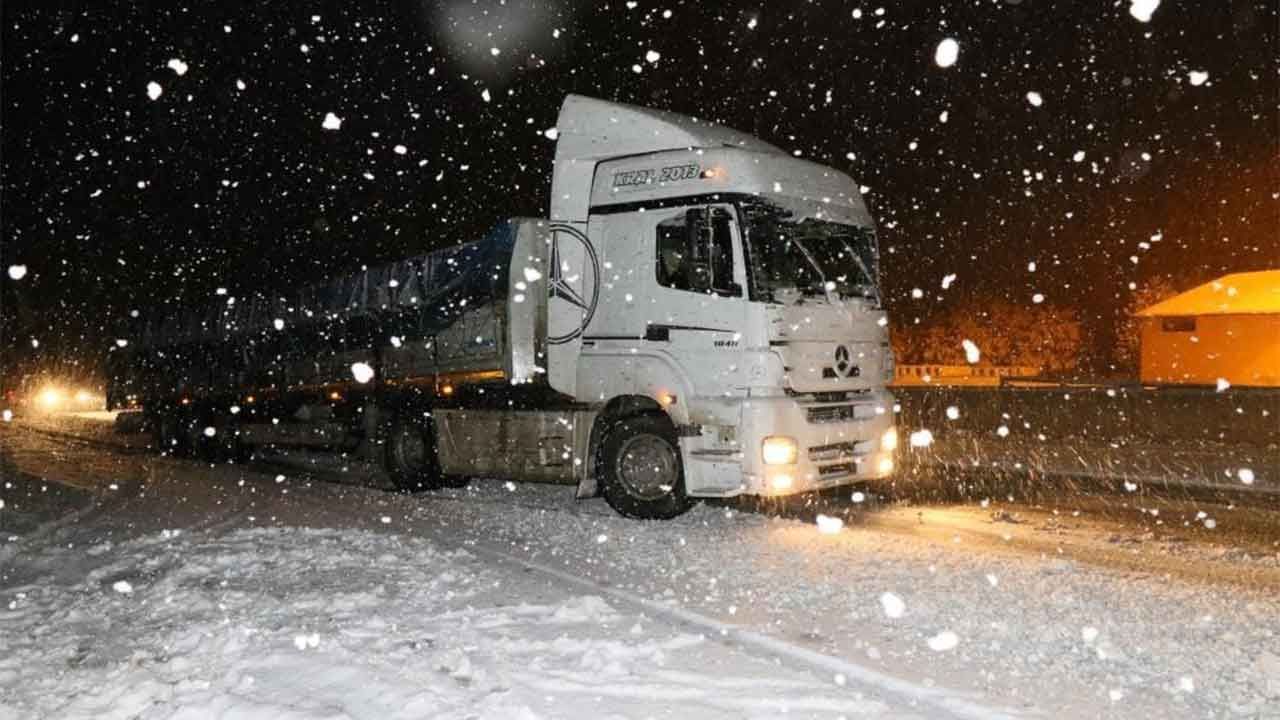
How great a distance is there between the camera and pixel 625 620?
231 inches

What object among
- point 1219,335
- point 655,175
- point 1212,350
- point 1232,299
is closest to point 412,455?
point 655,175

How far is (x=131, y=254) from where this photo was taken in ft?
102

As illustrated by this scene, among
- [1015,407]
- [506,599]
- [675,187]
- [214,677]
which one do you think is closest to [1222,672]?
[506,599]

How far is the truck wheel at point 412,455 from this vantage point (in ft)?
38.6

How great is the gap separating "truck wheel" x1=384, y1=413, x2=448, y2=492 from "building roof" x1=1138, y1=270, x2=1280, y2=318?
27.9 meters

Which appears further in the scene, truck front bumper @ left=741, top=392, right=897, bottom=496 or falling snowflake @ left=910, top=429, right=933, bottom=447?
falling snowflake @ left=910, top=429, right=933, bottom=447

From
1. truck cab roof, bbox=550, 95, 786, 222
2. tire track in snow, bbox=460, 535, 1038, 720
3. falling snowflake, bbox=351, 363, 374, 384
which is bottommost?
tire track in snow, bbox=460, 535, 1038, 720

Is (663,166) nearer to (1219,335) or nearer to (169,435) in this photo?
(169,435)

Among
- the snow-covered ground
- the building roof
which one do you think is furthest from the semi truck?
the building roof

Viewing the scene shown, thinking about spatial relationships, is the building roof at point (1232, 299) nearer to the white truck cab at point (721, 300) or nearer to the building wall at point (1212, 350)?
the building wall at point (1212, 350)

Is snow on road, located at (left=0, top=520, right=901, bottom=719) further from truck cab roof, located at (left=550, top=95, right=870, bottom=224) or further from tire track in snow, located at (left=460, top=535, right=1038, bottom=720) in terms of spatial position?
truck cab roof, located at (left=550, top=95, right=870, bottom=224)

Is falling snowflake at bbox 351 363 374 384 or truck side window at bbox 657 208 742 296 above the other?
truck side window at bbox 657 208 742 296

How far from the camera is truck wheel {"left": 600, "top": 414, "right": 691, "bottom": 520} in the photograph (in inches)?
358

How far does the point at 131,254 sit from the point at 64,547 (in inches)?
994
